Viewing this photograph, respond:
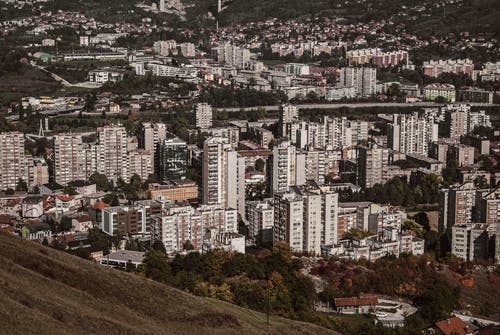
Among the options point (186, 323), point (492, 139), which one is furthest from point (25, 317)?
point (492, 139)

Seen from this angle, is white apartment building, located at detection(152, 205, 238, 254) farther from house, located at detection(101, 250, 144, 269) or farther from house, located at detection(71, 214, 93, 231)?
house, located at detection(71, 214, 93, 231)

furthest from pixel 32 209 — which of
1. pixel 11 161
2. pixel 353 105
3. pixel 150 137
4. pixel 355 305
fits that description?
pixel 353 105

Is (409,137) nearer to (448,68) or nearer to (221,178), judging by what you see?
(221,178)

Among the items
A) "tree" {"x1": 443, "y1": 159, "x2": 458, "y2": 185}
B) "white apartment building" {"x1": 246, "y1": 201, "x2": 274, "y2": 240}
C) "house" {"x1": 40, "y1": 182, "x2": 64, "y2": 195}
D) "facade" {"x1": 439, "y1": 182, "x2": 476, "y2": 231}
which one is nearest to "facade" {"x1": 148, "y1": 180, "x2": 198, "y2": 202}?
"house" {"x1": 40, "y1": 182, "x2": 64, "y2": 195}

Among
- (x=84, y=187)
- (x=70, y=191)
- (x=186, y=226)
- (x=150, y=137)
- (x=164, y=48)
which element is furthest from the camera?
(x=164, y=48)

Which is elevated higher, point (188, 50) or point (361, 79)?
point (188, 50)

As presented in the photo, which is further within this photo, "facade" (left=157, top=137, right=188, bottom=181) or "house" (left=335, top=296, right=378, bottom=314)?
"facade" (left=157, top=137, right=188, bottom=181)

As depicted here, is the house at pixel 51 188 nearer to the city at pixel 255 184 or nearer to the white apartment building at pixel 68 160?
the city at pixel 255 184
